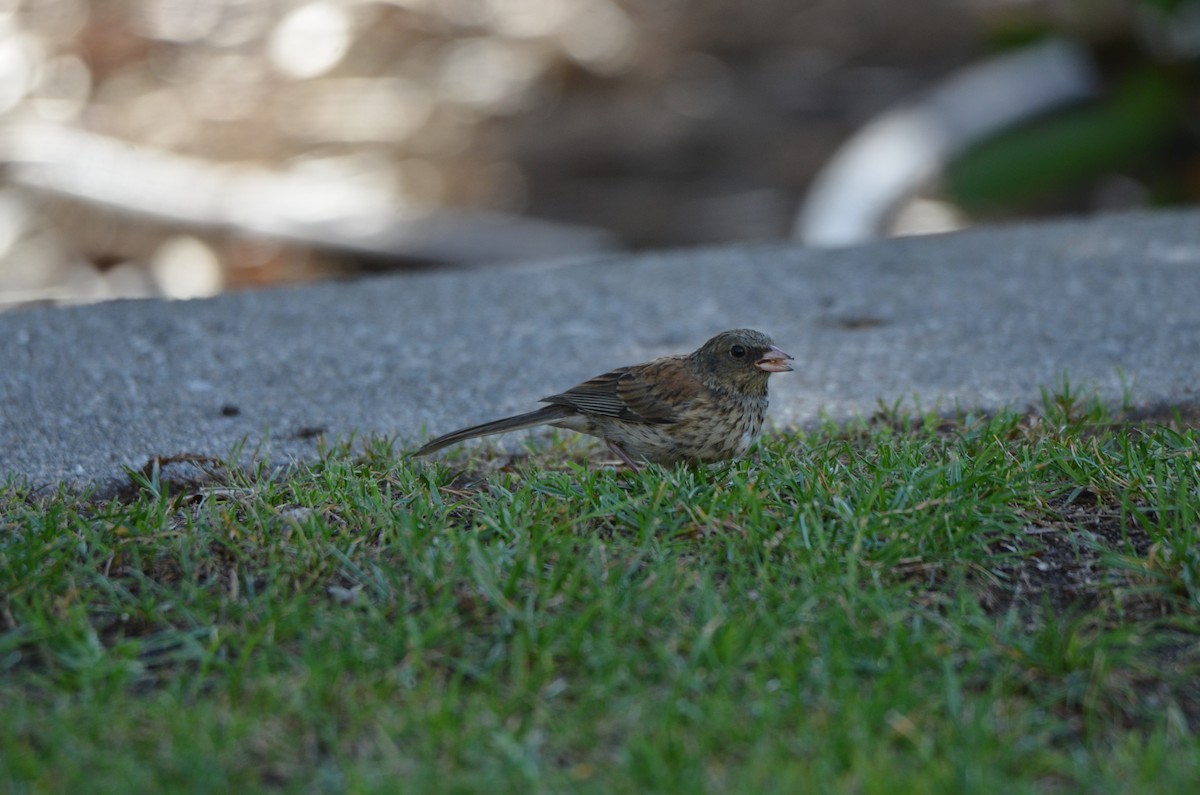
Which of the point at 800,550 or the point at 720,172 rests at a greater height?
the point at 720,172

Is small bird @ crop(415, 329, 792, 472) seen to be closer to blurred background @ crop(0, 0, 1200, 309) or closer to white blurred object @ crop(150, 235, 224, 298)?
blurred background @ crop(0, 0, 1200, 309)

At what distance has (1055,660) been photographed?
9.87ft

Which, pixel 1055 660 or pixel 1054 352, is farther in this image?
pixel 1054 352

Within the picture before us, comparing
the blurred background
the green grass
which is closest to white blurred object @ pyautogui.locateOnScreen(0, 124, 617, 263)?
the blurred background

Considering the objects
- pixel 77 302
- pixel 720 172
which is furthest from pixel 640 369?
pixel 720 172

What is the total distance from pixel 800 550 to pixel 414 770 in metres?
1.20

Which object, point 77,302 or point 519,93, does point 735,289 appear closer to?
point 77,302

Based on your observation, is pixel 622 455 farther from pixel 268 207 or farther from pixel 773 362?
pixel 268 207

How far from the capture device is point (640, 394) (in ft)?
13.8

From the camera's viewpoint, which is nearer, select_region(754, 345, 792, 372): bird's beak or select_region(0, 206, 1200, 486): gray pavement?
select_region(754, 345, 792, 372): bird's beak

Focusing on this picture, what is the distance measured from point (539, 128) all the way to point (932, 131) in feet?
13.0

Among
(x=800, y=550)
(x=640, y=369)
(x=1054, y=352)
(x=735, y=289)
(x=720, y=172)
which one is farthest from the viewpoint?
(x=720, y=172)

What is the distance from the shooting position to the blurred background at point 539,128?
30.7ft

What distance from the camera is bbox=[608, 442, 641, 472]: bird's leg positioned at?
4.16m
